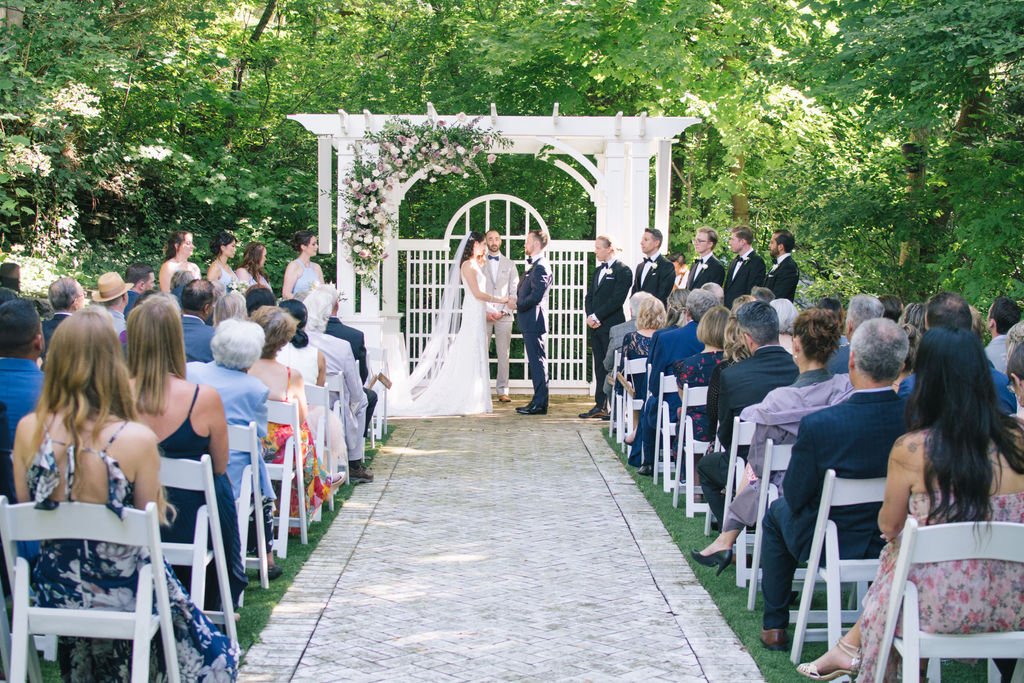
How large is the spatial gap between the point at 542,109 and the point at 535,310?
718cm

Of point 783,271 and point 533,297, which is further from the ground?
point 783,271

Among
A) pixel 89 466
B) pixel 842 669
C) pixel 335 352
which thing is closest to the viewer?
pixel 89 466

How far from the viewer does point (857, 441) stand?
15.1ft

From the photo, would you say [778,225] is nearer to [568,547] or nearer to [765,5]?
[765,5]

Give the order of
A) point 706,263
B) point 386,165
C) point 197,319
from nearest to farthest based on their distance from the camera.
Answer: point 197,319 < point 706,263 < point 386,165

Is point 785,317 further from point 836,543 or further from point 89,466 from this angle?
point 89,466

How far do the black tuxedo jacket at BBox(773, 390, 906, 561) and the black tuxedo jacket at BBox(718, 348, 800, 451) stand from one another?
1.43 m

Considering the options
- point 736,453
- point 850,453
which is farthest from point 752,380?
point 850,453

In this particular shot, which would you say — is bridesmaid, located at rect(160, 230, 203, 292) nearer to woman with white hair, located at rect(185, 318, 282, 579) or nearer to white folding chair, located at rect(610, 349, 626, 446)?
white folding chair, located at rect(610, 349, 626, 446)

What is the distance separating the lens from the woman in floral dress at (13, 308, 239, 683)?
3668 mm

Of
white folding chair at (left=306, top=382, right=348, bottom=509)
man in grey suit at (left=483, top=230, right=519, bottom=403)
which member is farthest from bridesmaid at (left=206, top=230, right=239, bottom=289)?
man in grey suit at (left=483, top=230, right=519, bottom=403)

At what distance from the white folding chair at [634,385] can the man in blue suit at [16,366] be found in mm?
5753

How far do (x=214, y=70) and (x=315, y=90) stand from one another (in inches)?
66.8

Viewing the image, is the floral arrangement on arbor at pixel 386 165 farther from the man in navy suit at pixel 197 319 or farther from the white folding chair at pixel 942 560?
the white folding chair at pixel 942 560
